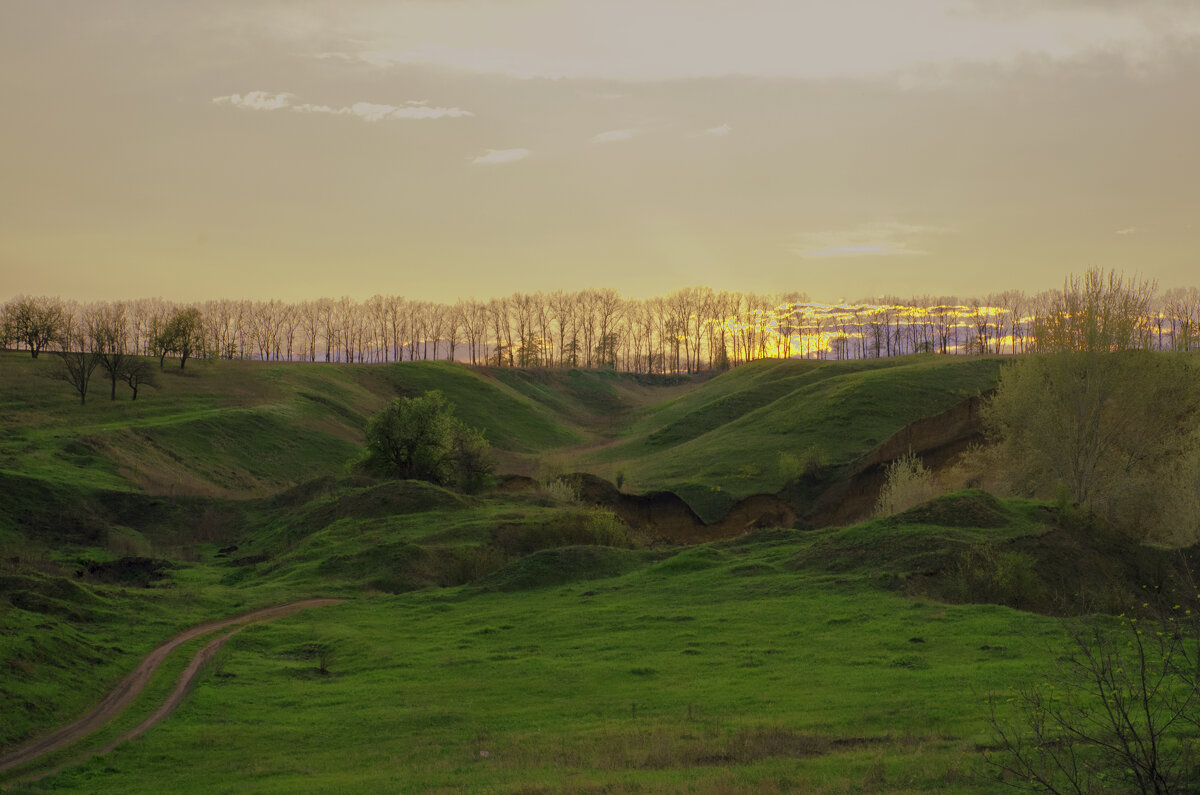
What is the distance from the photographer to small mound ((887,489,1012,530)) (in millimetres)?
41781

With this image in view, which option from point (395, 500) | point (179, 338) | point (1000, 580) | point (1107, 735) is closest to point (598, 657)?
point (1000, 580)

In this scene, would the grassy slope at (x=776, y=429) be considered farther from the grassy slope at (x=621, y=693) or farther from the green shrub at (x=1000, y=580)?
the grassy slope at (x=621, y=693)

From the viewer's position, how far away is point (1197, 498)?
48.1 meters

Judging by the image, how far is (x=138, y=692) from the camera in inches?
1088

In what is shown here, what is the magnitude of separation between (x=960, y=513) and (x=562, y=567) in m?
19.7

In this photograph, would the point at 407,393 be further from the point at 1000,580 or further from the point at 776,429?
the point at 1000,580

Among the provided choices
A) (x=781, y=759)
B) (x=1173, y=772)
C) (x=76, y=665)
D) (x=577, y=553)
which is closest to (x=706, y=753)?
(x=781, y=759)

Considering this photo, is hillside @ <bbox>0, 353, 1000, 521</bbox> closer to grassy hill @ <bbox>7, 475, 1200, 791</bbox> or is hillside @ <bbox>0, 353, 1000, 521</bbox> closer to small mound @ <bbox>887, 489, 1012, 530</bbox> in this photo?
grassy hill @ <bbox>7, 475, 1200, 791</bbox>

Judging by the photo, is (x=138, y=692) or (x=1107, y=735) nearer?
(x=1107, y=735)

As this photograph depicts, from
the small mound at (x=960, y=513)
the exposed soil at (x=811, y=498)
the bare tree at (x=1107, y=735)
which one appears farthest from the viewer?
the exposed soil at (x=811, y=498)

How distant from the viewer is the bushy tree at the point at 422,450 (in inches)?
3073

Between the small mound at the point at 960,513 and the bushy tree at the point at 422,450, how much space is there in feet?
143

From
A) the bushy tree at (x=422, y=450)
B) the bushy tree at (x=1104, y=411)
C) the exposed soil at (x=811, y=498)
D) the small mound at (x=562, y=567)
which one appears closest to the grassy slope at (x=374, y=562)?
the small mound at (x=562, y=567)

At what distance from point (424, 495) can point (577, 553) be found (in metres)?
20.8
